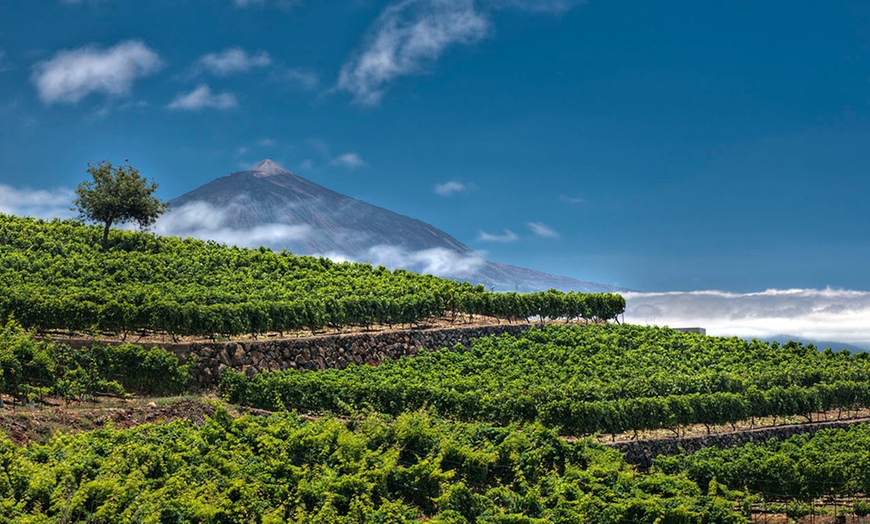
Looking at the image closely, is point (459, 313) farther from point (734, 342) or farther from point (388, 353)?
point (734, 342)

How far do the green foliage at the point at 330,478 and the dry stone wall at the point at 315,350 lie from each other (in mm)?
7568

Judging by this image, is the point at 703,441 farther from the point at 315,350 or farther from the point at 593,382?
the point at 315,350

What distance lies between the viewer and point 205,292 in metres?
44.4

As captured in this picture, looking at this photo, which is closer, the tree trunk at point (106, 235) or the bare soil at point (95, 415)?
the bare soil at point (95, 415)

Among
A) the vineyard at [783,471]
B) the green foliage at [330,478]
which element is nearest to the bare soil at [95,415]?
the green foliage at [330,478]

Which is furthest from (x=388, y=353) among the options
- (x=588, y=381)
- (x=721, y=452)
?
(x=721, y=452)

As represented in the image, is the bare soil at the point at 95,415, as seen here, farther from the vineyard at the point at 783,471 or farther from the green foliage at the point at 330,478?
the vineyard at the point at 783,471

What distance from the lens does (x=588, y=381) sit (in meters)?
42.4

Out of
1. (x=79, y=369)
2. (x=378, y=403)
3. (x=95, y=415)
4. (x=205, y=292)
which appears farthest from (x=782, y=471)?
(x=205, y=292)

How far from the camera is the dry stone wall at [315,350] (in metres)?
38.3

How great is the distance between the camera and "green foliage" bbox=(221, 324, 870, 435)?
3669cm

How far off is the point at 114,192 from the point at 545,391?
3084cm

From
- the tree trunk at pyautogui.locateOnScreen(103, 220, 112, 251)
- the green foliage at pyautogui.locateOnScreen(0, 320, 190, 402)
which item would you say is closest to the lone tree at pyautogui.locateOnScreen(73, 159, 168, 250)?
the tree trunk at pyautogui.locateOnScreen(103, 220, 112, 251)

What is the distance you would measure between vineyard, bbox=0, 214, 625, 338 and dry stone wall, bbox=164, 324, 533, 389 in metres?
1.40
